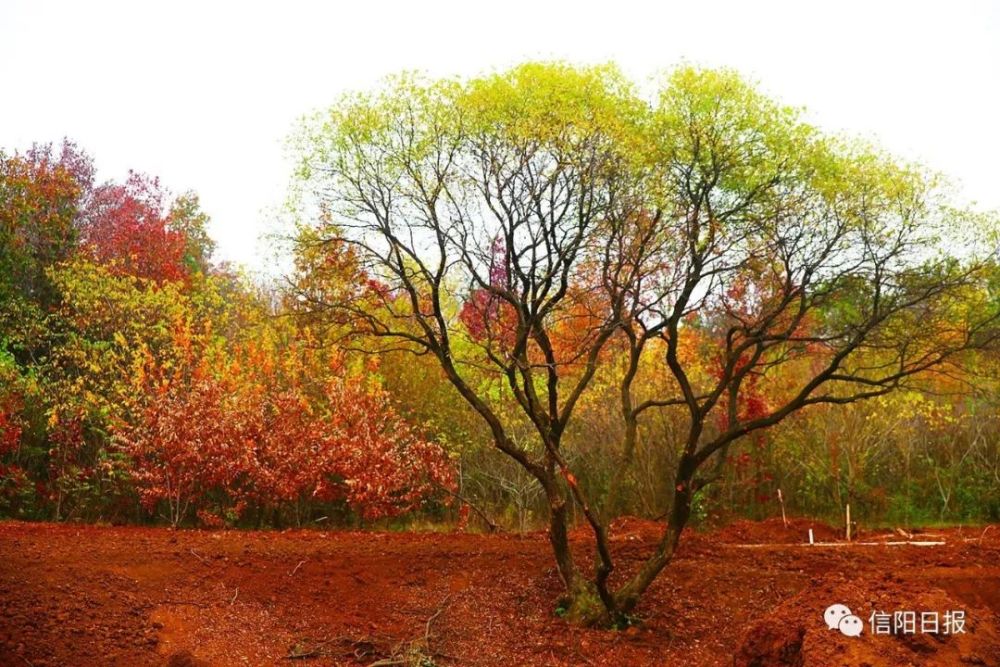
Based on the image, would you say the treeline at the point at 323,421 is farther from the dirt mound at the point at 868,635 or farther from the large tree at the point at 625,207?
the dirt mound at the point at 868,635

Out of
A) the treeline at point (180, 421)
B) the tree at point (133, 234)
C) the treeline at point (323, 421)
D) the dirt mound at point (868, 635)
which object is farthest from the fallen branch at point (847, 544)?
the tree at point (133, 234)

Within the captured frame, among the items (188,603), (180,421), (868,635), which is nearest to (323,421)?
(180,421)

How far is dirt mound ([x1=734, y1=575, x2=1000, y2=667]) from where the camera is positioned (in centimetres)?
576

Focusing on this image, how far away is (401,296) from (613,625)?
9.13m

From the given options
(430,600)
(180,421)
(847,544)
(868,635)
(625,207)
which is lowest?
(430,600)

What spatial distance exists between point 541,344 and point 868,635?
16.4ft

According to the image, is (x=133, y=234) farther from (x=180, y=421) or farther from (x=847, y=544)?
(x=847, y=544)

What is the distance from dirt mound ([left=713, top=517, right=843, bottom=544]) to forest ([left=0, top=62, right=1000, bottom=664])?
0.68 meters

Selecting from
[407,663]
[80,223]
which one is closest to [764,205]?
[407,663]

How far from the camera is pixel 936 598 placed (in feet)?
20.1

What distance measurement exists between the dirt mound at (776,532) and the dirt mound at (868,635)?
5.94 meters

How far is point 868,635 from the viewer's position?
232 inches

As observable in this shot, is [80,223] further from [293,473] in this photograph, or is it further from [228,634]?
[228,634]

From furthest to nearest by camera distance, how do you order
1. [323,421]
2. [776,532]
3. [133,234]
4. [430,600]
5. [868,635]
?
[133,234]
[323,421]
[776,532]
[430,600]
[868,635]
